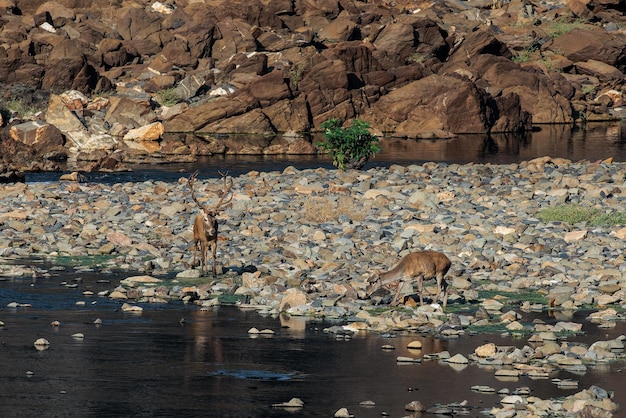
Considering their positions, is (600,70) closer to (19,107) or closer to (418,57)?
(418,57)

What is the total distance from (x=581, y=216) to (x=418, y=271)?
26.2 feet

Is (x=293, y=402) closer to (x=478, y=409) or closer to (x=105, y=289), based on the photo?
(x=478, y=409)

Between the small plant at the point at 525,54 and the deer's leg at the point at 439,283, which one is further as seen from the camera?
the small plant at the point at 525,54

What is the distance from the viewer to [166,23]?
252 feet

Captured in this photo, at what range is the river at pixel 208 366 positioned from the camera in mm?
11344

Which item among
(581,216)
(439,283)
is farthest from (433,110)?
(439,283)

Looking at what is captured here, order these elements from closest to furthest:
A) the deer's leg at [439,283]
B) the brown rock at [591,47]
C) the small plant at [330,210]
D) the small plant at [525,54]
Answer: the deer's leg at [439,283] → the small plant at [330,210] → the brown rock at [591,47] → the small plant at [525,54]

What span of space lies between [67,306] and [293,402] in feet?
20.7

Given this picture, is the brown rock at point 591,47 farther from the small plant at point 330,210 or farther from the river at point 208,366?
the river at point 208,366

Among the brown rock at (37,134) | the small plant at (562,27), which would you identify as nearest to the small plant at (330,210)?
the brown rock at (37,134)

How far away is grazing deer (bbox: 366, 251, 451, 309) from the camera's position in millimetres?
15984

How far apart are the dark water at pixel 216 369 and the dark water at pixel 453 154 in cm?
2225

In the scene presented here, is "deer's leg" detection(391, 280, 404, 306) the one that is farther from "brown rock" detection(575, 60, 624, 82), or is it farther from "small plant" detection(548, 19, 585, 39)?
"small plant" detection(548, 19, 585, 39)

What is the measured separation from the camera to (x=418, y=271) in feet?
52.4
